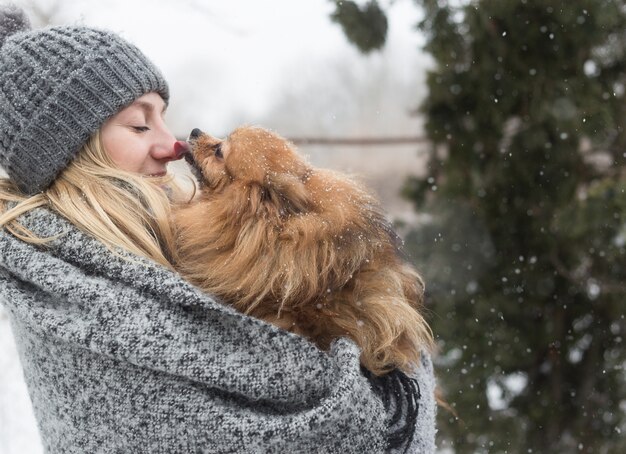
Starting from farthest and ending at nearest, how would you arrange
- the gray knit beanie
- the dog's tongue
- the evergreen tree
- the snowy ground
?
the snowy ground
the evergreen tree
the dog's tongue
the gray knit beanie

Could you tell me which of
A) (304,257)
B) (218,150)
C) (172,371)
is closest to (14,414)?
(218,150)

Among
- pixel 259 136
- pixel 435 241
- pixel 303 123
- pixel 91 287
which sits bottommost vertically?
pixel 303 123

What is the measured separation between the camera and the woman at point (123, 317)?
134 centimetres

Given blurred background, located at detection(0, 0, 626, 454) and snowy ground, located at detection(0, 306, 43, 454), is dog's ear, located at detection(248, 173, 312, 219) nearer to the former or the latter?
blurred background, located at detection(0, 0, 626, 454)

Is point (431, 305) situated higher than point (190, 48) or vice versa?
point (190, 48)

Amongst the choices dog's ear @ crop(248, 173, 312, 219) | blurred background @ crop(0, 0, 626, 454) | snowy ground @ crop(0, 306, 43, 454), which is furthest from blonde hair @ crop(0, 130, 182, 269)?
snowy ground @ crop(0, 306, 43, 454)

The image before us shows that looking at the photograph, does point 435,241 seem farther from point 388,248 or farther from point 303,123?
point 303,123

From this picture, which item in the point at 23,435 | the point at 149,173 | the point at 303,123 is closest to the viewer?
the point at 149,173

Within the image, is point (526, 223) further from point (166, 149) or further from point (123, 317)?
point (123, 317)

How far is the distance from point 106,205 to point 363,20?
1.90 meters

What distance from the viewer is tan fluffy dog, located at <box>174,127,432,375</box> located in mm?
1463

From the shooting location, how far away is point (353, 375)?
4.35ft

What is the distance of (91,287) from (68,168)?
0.42 m

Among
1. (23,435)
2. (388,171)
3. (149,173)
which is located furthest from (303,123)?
(149,173)
